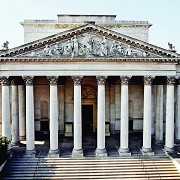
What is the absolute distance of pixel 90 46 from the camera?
25.5 meters

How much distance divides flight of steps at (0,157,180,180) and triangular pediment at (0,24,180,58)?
1070 cm

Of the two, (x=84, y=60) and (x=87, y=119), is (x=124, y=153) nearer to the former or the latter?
(x=87, y=119)

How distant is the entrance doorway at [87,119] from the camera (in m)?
34.6

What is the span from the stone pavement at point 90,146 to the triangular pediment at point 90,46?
10.3m

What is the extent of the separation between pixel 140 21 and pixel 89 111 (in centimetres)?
1517

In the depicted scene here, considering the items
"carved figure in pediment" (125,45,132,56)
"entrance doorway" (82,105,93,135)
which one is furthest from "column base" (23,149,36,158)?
"carved figure in pediment" (125,45,132,56)

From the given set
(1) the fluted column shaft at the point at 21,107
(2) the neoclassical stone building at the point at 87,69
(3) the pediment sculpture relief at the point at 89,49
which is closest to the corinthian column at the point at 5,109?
(2) the neoclassical stone building at the point at 87,69

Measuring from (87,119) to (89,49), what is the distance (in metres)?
12.4

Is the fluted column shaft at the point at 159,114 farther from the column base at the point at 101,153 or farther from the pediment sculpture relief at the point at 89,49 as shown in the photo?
the column base at the point at 101,153

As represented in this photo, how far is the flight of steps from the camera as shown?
23.5 m

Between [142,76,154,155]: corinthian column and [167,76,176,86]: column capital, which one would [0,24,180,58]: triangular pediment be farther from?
[142,76,154,155]: corinthian column

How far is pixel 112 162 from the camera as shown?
25359 mm

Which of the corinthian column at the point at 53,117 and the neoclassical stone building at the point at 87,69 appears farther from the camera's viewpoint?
the corinthian column at the point at 53,117

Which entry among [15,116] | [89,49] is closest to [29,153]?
[15,116]
